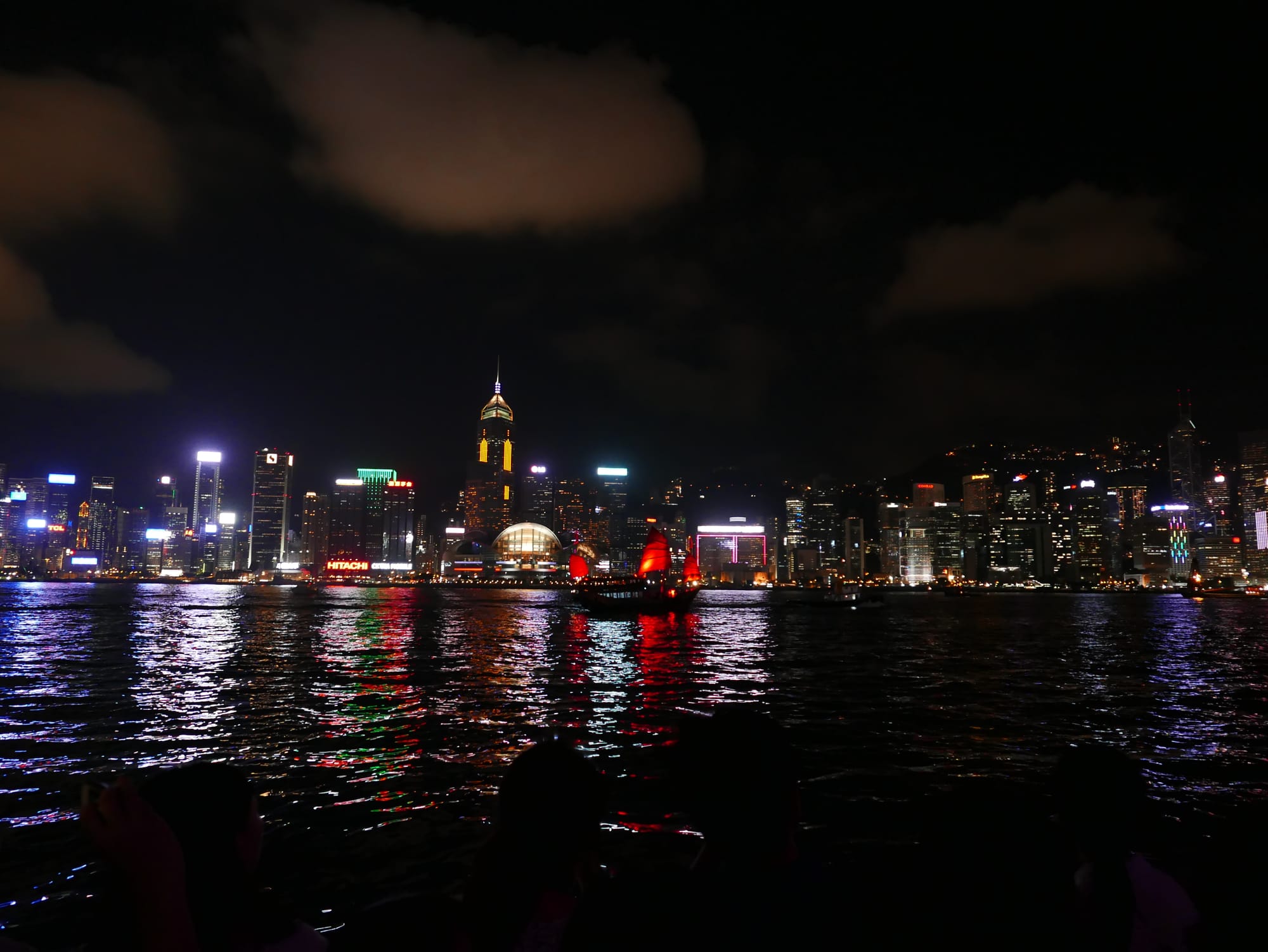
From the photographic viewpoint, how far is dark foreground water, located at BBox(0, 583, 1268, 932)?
34.6 ft

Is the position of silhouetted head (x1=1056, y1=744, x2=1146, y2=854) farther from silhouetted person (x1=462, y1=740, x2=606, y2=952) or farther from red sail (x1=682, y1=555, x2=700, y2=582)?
red sail (x1=682, y1=555, x2=700, y2=582)

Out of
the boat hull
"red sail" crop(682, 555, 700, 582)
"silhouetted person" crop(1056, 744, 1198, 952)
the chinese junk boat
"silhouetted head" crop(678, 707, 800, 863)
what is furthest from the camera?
"red sail" crop(682, 555, 700, 582)

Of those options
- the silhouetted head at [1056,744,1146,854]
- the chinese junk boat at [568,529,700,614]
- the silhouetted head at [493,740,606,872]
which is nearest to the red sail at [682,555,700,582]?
the chinese junk boat at [568,529,700,614]

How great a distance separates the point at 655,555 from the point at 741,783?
8350 centimetres

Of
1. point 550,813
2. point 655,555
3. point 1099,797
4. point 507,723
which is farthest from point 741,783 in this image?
point 655,555

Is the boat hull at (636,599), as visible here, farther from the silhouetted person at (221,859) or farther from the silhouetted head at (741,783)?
the silhouetted person at (221,859)

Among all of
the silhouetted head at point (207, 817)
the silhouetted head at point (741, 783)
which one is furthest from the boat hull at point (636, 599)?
the silhouetted head at point (207, 817)

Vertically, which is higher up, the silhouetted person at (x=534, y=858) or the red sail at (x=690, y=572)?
the silhouetted person at (x=534, y=858)

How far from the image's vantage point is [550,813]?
2668 millimetres

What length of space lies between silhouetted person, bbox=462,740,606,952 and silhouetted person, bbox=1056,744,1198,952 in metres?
2.25

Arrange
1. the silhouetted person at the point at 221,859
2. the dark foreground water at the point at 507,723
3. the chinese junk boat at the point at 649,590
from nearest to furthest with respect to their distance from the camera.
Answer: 1. the silhouetted person at the point at 221,859
2. the dark foreground water at the point at 507,723
3. the chinese junk boat at the point at 649,590

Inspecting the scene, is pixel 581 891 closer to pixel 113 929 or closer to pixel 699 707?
pixel 113 929

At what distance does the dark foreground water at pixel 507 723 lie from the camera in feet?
34.6

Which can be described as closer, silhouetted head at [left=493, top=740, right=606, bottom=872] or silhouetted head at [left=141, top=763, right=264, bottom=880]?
silhouetted head at [left=141, top=763, right=264, bottom=880]
